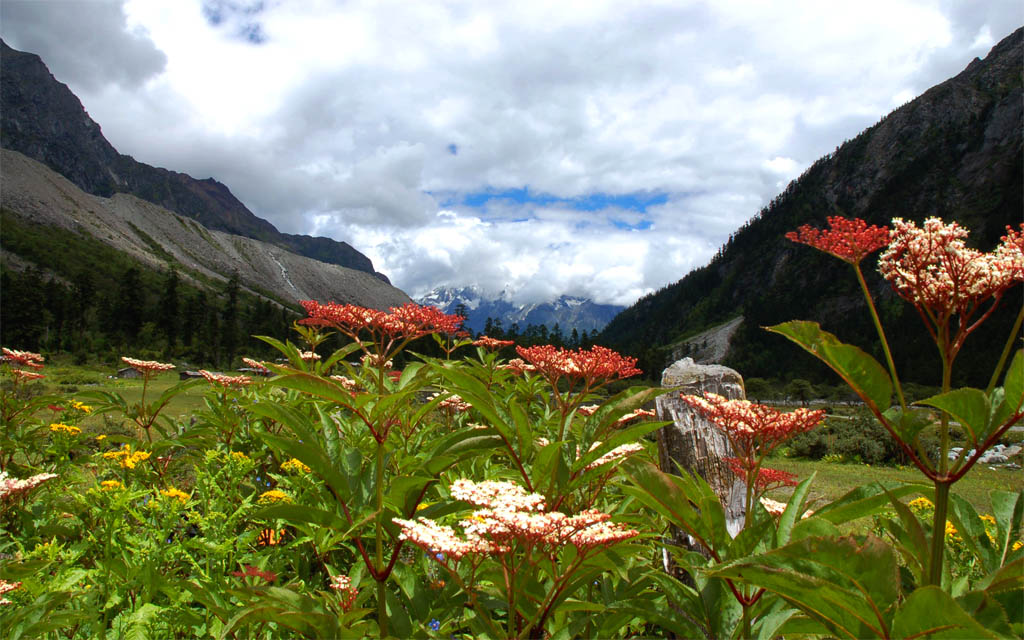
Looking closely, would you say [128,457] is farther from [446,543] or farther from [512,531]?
[512,531]

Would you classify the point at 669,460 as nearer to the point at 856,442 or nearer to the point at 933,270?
the point at 933,270

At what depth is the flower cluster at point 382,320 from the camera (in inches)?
105

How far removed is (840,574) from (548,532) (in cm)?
85

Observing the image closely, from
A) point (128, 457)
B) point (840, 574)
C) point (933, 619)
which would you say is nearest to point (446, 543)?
point (840, 574)

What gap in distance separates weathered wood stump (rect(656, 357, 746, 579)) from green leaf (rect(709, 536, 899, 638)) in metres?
2.28

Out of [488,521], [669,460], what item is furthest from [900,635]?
[669,460]

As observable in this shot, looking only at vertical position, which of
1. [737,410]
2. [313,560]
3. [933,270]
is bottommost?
[313,560]

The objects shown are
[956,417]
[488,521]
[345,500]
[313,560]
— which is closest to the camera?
[956,417]

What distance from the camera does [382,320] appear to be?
2662 millimetres

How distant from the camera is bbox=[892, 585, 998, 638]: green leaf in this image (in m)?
1.06

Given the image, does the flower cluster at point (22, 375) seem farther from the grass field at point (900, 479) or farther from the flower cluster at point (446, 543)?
the grass field at point (900, 479)

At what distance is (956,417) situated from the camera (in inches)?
52.5

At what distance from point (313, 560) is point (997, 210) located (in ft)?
571

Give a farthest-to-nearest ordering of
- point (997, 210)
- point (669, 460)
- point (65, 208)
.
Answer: point (65, 208) < point (997, 210) < point (669, 460)
